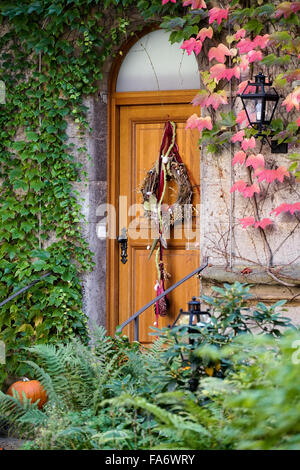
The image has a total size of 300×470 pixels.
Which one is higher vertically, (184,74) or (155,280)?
(184,74)

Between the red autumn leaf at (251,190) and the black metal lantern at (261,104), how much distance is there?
1.10ft

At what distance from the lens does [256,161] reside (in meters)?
5.01

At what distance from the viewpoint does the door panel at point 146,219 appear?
5.66m

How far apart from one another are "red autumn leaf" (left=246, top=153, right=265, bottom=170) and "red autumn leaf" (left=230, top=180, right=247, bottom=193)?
0.16 metres

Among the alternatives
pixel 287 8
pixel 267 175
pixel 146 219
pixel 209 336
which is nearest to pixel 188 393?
pixel 209 336

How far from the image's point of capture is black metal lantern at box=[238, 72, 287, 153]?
4828 millimetres

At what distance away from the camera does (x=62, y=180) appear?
18.4ft

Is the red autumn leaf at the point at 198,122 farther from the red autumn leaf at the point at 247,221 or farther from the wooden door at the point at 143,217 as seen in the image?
the red autumn leaf at the point at 247,221

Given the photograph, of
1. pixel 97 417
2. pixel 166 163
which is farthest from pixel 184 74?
pixel 97 417

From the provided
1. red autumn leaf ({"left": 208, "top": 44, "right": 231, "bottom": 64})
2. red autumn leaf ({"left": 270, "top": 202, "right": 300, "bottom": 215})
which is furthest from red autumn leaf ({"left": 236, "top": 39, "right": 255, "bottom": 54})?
red autumn leaf ({"left": 270, "top": 202, "right": 300, "bottom": 215})

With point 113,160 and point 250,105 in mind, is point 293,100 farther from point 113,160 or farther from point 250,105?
point 113,160

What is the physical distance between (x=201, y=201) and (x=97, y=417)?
2627 mm

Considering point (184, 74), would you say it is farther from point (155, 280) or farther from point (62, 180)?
point (155, 280)
